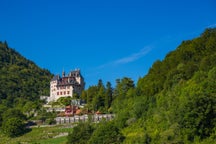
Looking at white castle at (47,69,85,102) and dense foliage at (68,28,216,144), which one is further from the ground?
white castle at (47,69,85,102)

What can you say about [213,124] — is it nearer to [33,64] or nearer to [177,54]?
[177,54]

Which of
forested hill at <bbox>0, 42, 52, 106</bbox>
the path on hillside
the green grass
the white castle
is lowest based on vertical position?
the green grass

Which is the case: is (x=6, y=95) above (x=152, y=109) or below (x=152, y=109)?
above

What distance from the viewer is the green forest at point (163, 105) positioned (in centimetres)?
4641

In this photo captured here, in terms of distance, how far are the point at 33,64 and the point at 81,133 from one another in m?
115

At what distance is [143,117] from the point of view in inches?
2344

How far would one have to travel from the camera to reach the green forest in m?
46.4

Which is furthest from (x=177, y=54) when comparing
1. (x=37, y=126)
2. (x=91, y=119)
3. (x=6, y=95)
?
(x=6, y=95)

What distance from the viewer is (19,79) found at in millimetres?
138375

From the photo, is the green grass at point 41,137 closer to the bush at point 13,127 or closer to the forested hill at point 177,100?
the bush at point 13,127

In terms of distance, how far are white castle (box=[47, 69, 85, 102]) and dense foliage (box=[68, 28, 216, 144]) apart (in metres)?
20.8

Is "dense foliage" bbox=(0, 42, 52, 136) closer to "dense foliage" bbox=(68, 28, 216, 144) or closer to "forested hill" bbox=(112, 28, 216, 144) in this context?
"dense foliage" bbox=(68, 28, 216, 144)

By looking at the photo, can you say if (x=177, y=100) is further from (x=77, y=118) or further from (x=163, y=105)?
(x=77, y=118)

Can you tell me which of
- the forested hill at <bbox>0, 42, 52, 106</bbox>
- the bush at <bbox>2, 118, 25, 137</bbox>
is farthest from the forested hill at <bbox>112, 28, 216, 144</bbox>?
the forested hill at <bbox>0, 42, 52, 106</bbox>
